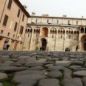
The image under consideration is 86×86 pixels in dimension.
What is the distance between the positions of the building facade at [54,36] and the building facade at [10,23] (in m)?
13.5

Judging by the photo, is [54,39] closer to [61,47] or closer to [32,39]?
[61,47]

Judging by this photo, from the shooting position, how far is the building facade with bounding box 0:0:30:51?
28.0 m

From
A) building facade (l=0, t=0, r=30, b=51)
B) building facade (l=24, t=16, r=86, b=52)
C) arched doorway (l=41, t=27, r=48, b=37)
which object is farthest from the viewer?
arched doorway (l=41, t=27, r=48, b=37)

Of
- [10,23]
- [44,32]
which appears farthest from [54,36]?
[10,23]

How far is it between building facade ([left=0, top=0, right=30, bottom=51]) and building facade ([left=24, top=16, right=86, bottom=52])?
13.5m

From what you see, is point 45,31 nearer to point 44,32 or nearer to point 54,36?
point 44,32

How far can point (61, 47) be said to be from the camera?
51.4m

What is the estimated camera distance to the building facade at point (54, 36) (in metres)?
51.2

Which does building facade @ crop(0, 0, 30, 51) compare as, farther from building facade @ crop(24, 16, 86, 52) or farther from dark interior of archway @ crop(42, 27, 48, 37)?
dark interior of archway @ crop(42, 27, 48, 37)

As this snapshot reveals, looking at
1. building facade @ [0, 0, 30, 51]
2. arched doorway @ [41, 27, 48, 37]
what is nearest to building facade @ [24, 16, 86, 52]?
arched doorway @ [41, 27, 48, 37]

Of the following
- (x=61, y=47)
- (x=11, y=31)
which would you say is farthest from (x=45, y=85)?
(x=61, y=47)

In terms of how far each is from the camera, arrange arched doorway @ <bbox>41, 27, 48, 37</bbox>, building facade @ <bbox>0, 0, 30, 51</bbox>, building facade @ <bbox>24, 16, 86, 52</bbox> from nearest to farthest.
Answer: building facade @ <bbox>0, 0, 30, 51</bbox> < building facade @ <bbox>24, 16, 86, 52</bbox> < arched doorway @ <bbox>41, 27, 48, 37</bbox>

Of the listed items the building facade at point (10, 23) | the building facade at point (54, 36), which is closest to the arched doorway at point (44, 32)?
the building facade at point (54, 36)

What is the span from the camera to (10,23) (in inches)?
1235
